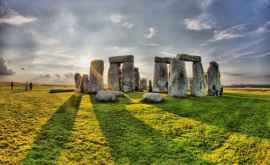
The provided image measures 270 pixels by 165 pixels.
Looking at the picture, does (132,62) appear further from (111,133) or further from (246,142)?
(246,142)

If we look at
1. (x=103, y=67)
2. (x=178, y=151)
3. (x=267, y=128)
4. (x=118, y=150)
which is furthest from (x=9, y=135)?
(x=103, y=67)

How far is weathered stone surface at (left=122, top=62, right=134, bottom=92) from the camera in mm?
26266

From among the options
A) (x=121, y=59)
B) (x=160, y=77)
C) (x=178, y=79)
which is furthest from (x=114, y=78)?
(x=178, y=79)

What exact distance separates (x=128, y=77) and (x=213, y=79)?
9317 millimetres

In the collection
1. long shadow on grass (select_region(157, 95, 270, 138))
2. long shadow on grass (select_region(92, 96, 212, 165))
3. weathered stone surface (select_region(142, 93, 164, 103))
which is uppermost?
weathered stone surface (select_region(142, 93, 164, 103))

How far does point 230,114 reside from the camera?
14.5 meters

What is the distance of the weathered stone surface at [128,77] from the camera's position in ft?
86.2

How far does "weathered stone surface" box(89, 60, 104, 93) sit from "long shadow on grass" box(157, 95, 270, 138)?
351 inches

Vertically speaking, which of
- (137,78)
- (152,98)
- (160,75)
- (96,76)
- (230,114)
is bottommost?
(230,114)

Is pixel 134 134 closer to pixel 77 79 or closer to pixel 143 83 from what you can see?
pixel 77 79

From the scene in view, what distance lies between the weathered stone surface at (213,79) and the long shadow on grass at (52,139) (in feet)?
45.7

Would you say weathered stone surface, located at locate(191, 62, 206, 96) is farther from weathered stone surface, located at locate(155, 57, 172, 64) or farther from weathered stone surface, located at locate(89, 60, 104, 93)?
weathered stone surface, located at locate(89, 60, 104, 93)

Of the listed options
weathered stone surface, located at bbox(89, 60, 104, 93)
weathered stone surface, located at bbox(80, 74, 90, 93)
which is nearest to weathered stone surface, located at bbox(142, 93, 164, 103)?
weathered stone surface, located at bbox(89, 60, 104, 93)

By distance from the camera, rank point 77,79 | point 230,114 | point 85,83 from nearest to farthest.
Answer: point 230,114 → point 85,83 → point 77,79
